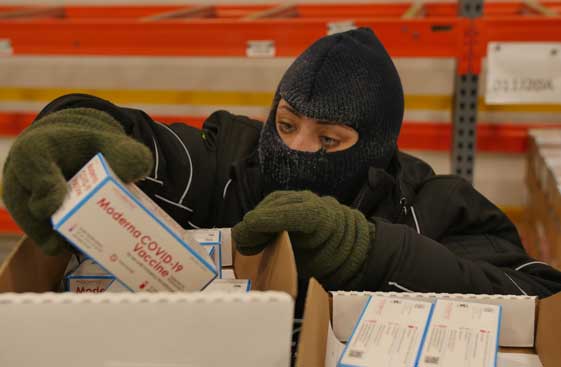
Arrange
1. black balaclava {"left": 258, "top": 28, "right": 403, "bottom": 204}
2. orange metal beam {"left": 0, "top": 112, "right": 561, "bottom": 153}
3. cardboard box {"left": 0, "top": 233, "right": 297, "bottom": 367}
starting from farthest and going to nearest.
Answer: orange metal beam {"left": 0, "top": 112, "right": 561, "bottom": 153}
black balaclava {"left": 258, "top": 28, "right": 403, "bottom": 204}
cardboard box {"left": 0, "top": 233, "right": 297, "bottom": 367}

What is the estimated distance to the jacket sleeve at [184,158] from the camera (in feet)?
4.18

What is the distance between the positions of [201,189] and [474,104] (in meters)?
1.21

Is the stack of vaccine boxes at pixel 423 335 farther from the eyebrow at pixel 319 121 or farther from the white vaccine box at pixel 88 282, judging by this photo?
the eyebrow at pixel 319 121

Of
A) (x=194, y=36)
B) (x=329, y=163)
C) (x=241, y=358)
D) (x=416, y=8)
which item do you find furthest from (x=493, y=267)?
(x=416, y=8)

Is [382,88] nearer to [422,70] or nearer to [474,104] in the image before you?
[474,104]

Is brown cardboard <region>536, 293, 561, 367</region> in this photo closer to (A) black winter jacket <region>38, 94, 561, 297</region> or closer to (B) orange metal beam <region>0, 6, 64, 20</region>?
(A) black winter jacket <region>38, 94, 561, 297</region>

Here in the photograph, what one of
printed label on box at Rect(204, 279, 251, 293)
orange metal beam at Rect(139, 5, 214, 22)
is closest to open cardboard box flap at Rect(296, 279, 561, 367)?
printed label on box at Rect(204, 279, 251, 293)

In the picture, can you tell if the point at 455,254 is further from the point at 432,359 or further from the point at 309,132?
the point at 432,359

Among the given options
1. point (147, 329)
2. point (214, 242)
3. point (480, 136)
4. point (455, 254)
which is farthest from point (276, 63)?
point (147, 329)

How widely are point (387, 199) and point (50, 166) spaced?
728 mm

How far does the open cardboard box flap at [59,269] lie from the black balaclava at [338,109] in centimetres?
31

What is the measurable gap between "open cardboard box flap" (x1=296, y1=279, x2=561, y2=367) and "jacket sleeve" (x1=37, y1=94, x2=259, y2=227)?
0.55 metres

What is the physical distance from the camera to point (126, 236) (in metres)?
0.73

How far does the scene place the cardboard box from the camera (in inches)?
25.3
